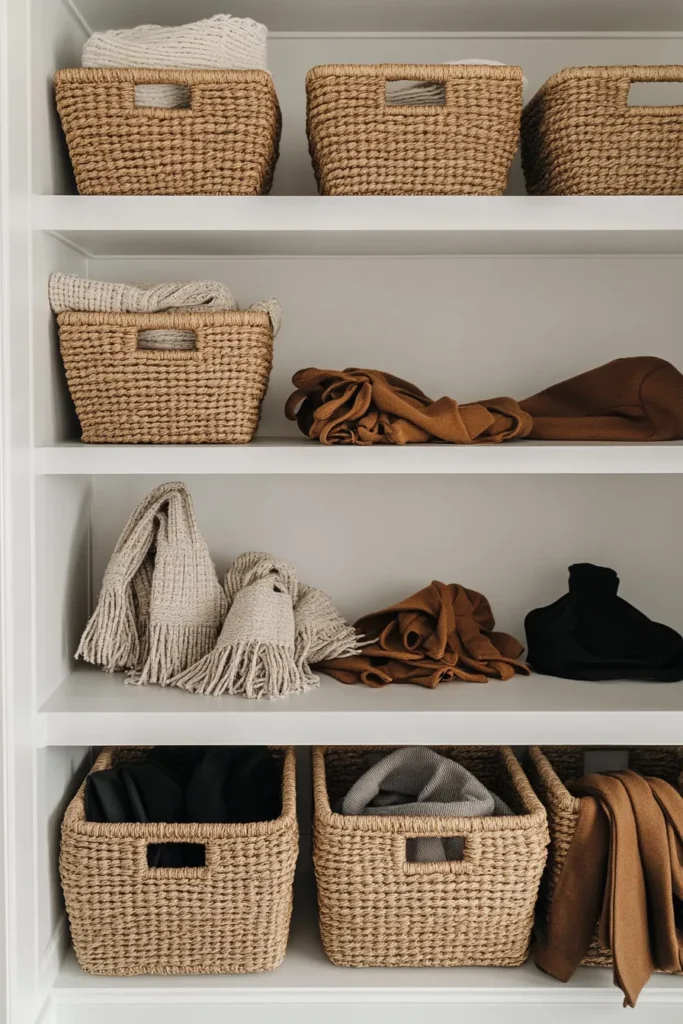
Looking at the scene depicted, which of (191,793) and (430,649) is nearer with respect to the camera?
(191,793)

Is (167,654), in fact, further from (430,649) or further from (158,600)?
(430,649)

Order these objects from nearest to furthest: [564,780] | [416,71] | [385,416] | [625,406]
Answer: [416,71]
[385,416]
[625,406]
[564,780]

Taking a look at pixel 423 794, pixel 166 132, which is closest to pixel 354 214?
pixel 166 132

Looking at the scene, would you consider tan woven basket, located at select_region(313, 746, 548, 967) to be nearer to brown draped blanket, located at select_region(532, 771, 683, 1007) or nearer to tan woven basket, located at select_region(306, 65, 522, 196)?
brown draped blanket, located at select_region(532, 771, 683, 1007)

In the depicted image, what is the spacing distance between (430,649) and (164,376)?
2.16 feet

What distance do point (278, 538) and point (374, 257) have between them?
0.58m

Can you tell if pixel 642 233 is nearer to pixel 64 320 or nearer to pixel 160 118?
pixel 160 118

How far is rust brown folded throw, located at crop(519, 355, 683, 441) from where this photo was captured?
1571 millimetres

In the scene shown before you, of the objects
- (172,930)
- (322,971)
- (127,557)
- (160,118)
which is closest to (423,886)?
(322,971)

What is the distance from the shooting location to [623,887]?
4.64ft

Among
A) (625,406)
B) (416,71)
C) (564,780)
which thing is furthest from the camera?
(564,780)

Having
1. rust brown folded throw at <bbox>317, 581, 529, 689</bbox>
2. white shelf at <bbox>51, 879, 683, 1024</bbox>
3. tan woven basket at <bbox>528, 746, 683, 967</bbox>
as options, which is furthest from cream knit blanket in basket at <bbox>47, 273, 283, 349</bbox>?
white shelf at <bbox>51, 879, 683, 1024</bbox>

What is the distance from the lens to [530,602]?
1852 mm

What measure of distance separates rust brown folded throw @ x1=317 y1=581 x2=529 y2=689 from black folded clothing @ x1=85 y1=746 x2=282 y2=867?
0.22 meters
